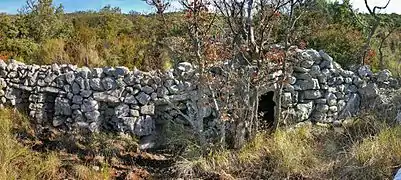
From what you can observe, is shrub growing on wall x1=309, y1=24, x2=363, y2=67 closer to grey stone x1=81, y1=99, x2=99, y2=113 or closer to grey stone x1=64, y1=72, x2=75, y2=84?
grey stone x1=81, y1=99, x2=99, y2=113

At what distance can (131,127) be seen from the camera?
24.4 feet

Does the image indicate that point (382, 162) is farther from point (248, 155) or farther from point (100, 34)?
point (100, 34)

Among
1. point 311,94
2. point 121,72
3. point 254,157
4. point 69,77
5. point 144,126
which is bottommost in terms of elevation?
point 254,157

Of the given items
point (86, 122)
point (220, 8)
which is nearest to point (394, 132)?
point (220, 8)

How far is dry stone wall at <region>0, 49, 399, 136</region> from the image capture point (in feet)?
24.6

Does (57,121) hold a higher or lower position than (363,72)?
lower

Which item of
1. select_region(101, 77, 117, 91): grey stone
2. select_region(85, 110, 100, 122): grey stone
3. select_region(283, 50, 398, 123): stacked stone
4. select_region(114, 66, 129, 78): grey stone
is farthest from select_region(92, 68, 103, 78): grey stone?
select_region(283, 50, 398, 123): stacked stone

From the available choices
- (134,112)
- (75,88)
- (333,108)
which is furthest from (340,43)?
(75,88)

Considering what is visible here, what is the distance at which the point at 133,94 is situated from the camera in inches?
295

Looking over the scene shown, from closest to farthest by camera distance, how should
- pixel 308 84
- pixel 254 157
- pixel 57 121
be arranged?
pixel 254 157 → pixel 57 121 → pixel 308 84

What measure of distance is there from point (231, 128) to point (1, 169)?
122 inches

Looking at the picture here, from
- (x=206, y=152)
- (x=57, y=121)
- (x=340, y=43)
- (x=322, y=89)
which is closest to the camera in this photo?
(x=206, y=152)

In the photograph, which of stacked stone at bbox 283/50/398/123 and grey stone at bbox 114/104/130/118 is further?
stacked stone at bbox 283/50/398/123

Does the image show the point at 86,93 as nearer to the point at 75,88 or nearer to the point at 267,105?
the point at 75,88
